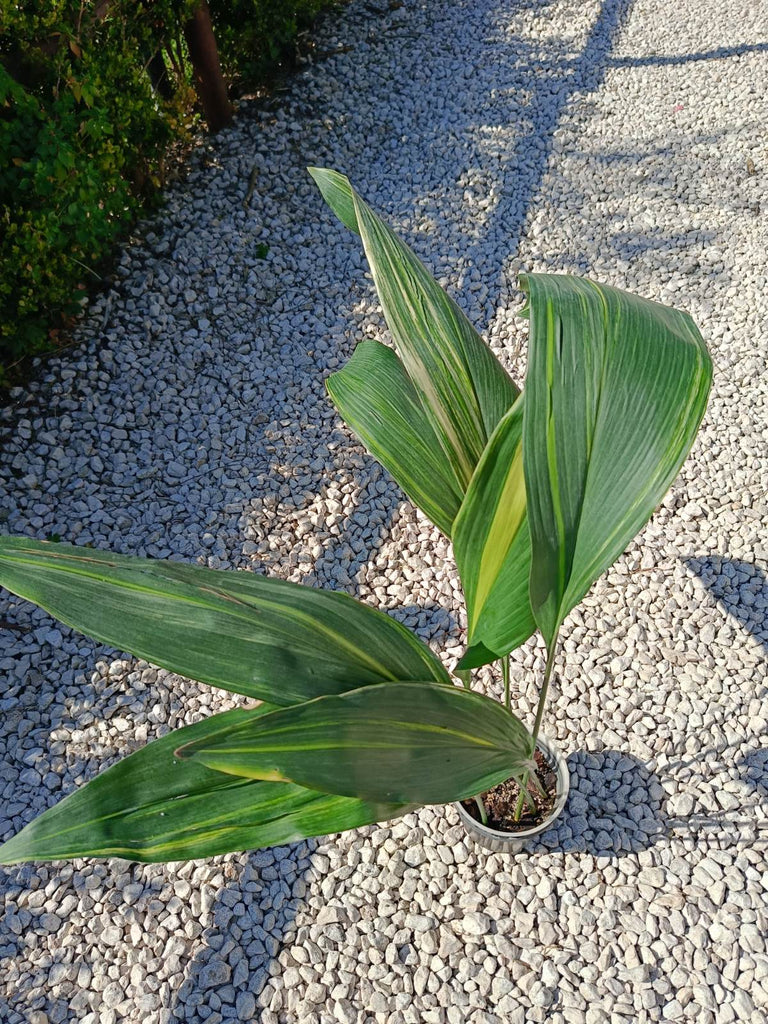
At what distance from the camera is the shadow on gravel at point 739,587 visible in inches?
72.1

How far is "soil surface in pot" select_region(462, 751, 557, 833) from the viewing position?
1487 millimetres

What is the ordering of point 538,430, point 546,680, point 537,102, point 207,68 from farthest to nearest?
1. point 537,102
2. point 207,68
3. point 546,680
4. point 538,430

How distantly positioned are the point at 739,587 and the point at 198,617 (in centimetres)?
142

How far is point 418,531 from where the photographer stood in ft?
6.89

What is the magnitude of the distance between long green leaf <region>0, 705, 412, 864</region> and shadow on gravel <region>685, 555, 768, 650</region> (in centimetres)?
113

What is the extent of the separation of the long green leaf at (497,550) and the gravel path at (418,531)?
71 cm

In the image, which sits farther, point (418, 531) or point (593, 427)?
point (418, 531)

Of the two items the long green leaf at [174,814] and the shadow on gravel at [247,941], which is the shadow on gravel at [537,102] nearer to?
the shadow on gravel at [247,941]

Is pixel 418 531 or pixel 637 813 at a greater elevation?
pixel 418 531

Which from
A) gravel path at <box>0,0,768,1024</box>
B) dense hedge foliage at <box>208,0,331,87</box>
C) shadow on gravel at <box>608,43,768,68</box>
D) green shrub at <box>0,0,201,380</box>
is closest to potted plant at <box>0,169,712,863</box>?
gravel path at <box>0,0,768,1024</box>

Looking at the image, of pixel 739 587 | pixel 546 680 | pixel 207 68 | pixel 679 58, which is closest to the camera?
pixel 546 680

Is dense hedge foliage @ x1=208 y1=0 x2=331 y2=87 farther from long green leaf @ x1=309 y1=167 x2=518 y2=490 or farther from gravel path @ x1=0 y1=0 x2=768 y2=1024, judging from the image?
long green leaf @ x1=309 y1=167 x2=518 y2=490

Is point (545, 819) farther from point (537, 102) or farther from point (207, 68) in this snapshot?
point (537, 102)

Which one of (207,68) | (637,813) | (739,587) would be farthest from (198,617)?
(207,68)
